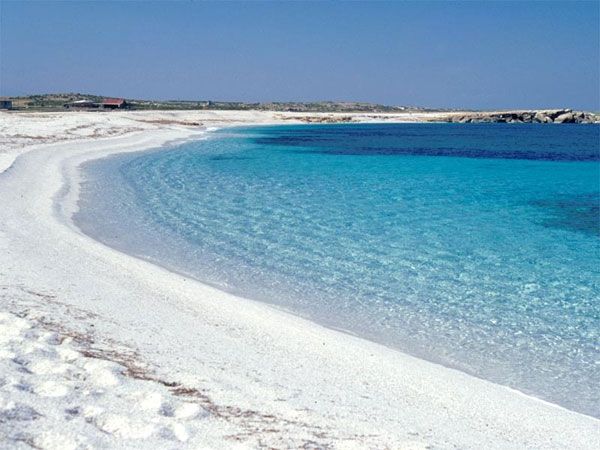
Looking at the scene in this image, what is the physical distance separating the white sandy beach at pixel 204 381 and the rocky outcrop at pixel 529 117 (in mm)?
163603

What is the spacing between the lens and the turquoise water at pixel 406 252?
888 cm

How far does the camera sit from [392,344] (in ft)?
28.6

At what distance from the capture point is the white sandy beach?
4.91m

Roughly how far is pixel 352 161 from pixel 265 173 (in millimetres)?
11963

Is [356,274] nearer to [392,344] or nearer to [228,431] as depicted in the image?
[392,344]

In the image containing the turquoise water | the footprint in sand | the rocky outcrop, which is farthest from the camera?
the rocky outcrop

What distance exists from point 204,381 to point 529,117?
563 ft

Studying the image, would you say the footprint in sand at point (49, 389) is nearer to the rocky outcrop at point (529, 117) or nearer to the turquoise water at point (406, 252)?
the turquoise water at point (406, 252)

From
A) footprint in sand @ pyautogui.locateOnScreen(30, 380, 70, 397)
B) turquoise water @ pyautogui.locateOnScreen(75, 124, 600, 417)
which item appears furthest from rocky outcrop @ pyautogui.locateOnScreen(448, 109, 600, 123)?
footprint in sand @ pyautogui.locateOnScreen(30, 380, 70, 397)

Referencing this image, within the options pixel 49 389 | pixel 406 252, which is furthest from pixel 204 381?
pixel 406 252

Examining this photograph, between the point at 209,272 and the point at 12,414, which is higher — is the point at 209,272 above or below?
below

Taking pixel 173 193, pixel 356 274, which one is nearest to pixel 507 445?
pixel 356 274

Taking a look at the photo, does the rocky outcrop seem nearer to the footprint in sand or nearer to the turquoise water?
the turquoise water

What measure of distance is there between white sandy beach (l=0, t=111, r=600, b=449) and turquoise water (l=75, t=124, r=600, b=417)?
1.01 metres
